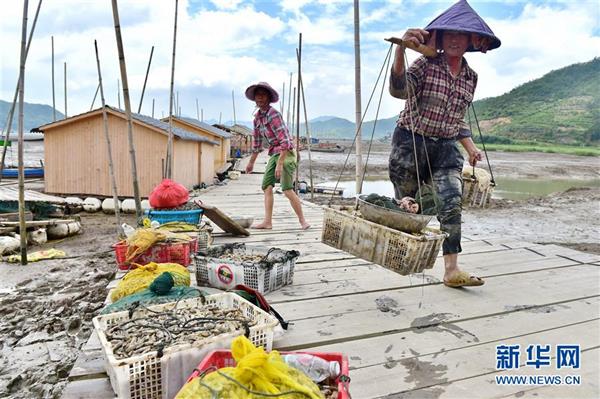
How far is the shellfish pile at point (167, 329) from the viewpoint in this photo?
1923mm

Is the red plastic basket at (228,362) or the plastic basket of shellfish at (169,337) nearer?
the red plastic basket at (228,362)

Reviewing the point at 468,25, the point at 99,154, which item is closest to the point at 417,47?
the point at 468,25

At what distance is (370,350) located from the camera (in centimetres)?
237

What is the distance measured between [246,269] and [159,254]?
3.47ft

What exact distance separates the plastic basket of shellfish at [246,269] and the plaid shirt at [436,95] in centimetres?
144

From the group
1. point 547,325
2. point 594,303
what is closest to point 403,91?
point 547,325

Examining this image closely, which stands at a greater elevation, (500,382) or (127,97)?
(127,97)

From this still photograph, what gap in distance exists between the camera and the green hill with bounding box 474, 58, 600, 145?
6473 centimetres

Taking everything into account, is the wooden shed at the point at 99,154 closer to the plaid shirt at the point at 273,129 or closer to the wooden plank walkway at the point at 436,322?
the plaid shirt at the point at 273,129

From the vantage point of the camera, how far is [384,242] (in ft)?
9.56

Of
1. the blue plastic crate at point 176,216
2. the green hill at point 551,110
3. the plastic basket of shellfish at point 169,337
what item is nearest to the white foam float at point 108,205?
the blue plastic crate at point 176,216

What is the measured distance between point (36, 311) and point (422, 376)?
12.9ft

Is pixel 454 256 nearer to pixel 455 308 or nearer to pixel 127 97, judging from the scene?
pixel 455 308

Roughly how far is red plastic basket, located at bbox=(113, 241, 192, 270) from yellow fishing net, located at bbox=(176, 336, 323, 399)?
8.27 ft
